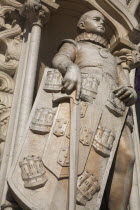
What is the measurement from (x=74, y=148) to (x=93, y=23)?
133 cm

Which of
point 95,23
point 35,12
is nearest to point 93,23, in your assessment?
point 95,23

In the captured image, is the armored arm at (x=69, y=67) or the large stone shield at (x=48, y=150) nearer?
the large stone shield at (x=48, y=150)

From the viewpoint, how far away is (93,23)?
391 centimetres

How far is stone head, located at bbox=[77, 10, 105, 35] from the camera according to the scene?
389 centimetres

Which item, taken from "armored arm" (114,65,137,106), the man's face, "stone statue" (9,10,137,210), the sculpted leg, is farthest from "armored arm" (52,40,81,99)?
the sculpted leg

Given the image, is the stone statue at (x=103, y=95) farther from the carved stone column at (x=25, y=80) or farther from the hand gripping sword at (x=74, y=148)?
the carved stone column at (x=25, y=80)

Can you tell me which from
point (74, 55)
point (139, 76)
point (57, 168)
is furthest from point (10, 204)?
point (139, 76)

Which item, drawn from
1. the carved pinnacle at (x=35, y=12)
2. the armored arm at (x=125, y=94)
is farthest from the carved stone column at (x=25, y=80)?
the armored arm at (x=125, y=94)

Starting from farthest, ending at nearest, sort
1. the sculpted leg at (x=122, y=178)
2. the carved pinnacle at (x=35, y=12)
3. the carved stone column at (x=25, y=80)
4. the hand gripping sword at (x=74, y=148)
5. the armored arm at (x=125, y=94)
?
the carved pinnacle at (x=35, y=12), the armored arm at (x=125, y=94), the sculpted leg at (x=122, y=178), the carved stone column at (x=25, y=80), the hand gripping sword at (x=74, y=148)

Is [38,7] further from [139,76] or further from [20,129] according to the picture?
[139,76]

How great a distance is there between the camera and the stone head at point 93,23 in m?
3.89

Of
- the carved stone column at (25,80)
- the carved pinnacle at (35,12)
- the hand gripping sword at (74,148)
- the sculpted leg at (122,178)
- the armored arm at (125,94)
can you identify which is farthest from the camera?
the carved pinnacle at (35,12)

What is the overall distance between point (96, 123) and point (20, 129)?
519 mm

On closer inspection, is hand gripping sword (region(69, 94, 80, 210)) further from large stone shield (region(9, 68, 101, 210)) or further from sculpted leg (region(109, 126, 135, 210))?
sculpted leg (region(109, 126, 135, 210))
